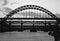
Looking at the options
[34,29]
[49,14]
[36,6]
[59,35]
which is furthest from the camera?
[49,14]

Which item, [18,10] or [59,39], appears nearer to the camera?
[59,39]

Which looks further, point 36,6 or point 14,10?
point 14,10

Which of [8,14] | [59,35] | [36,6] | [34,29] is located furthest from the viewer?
[8,14]

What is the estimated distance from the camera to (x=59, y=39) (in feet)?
128

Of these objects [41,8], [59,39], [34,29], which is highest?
[41,8]

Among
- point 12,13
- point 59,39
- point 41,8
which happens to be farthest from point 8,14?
point 59,39

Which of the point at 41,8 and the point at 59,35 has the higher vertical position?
the point at 41,8

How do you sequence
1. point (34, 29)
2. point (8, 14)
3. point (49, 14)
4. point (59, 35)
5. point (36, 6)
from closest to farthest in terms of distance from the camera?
point (34, 29)
point (59, 35)
point (36, 6)
point (49, 14)
point (8, 14)

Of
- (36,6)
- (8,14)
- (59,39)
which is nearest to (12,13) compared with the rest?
(8,14)

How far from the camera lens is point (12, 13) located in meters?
79.2

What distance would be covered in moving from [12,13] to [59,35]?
47.6 metres

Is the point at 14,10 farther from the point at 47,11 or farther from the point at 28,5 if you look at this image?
the point at 47,11

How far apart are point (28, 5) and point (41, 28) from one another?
43177mm

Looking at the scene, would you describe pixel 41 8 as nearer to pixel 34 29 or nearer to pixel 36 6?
pixel 36 6
